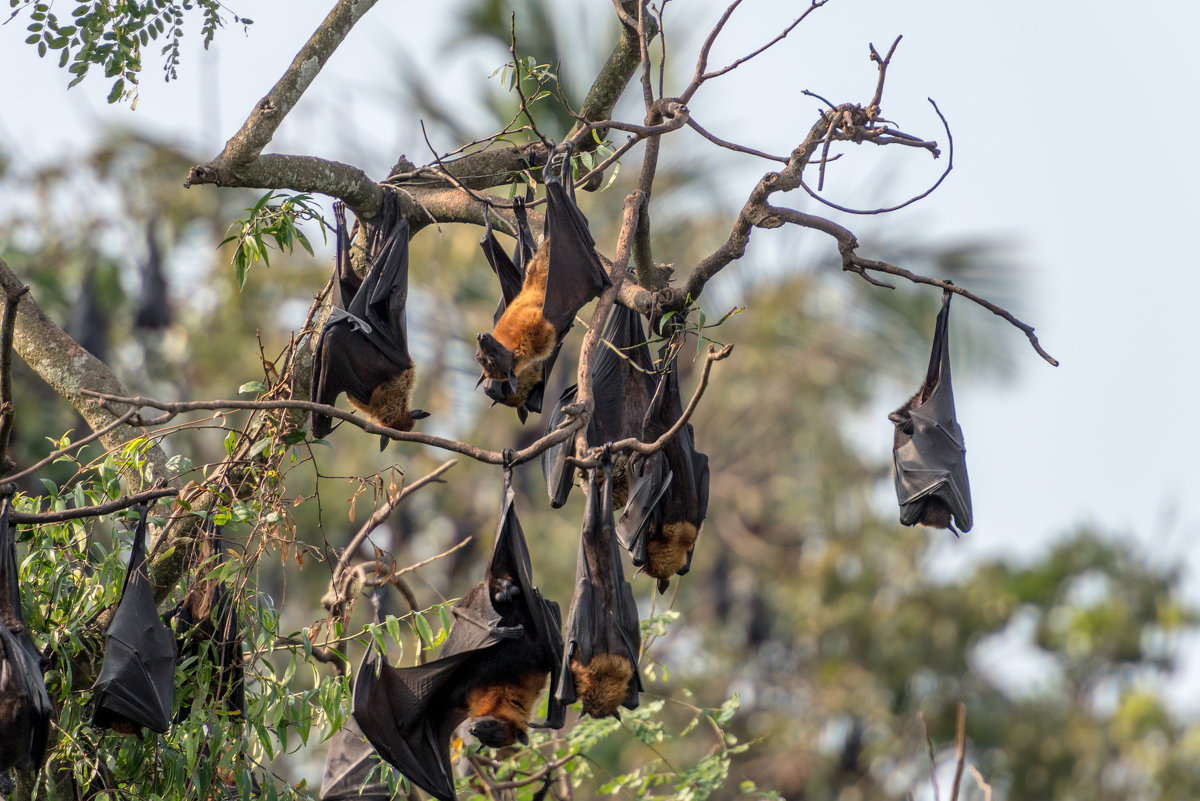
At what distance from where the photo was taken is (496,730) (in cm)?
466

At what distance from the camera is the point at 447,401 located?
20.3 m

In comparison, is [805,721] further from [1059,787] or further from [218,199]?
[218,199]

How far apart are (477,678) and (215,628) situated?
0.99 meters

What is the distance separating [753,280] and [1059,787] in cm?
1047

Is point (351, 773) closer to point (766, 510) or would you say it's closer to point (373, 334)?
point (373, 334)

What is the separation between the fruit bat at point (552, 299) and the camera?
4812mm

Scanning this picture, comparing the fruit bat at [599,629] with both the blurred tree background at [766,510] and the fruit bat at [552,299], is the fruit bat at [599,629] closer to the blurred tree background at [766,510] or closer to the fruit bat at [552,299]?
the fruit bat at [552,299]

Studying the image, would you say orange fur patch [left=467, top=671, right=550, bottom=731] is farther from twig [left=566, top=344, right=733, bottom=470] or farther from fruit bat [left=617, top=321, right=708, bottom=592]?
twig [left=566, top=344, right=733, bottom=470]

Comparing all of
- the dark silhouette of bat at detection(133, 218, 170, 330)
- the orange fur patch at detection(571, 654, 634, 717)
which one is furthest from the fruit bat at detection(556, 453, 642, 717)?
the dark silhouette of bat at detection(133, 218, 170, 330)

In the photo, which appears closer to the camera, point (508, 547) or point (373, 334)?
point (508, 547)

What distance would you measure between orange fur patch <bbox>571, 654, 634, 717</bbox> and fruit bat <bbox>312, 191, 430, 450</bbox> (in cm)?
139

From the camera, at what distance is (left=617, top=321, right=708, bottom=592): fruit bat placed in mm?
5020

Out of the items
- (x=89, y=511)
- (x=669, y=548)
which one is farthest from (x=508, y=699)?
(x=89, y=511)

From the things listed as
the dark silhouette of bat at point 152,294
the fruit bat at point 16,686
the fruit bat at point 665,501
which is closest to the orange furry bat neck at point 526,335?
the fruit bat at point 665,501
